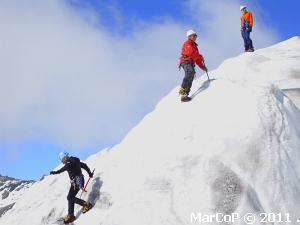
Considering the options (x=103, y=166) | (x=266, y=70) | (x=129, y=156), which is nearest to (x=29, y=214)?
(x=103, y=166)

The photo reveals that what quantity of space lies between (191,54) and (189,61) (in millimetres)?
292

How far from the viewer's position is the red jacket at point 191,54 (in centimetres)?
1805

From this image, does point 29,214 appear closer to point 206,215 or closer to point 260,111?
point 206,215

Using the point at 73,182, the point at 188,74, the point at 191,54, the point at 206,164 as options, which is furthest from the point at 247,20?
the point at 73,182

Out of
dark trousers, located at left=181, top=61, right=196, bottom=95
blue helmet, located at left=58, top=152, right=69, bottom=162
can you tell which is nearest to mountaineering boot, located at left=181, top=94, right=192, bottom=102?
dark trousers, located at left=181, top=61, right=196, bottom=95

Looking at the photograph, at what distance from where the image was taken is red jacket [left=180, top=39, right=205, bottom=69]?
1805 cm

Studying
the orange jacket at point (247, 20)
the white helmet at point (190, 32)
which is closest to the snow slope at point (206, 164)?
the white helmet at point (190, 32)

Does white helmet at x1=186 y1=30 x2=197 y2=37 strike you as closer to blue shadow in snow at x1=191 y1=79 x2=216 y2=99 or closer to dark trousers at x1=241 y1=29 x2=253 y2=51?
blue shadow in snow at x1=191 y1=79 x2=216 y2=99

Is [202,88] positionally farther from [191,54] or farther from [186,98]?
[191,54]

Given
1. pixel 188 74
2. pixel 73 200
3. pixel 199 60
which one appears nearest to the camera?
pixel 73 200

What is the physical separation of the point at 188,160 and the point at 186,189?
114 centimetres

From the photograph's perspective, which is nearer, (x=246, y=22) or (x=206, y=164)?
(x=206, y=164)

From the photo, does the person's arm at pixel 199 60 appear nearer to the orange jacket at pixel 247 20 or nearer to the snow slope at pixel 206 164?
the snow slope at pixel 206 164

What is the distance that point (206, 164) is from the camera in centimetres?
1467
